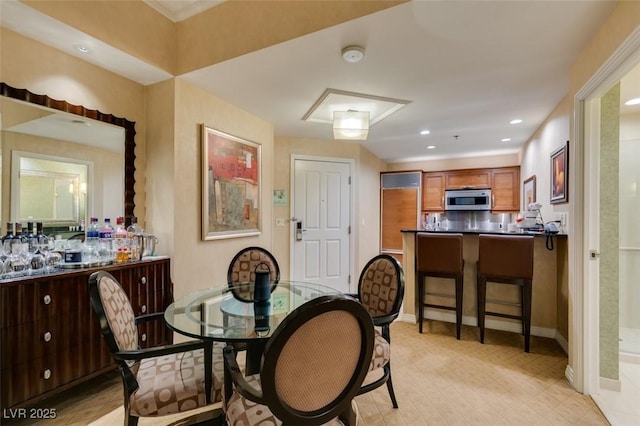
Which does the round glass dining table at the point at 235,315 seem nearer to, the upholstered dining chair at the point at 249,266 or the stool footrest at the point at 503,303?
the upholstered dining chair at the point at 249,266

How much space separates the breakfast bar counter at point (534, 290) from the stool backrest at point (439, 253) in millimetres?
180

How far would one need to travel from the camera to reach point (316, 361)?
0.96 meters

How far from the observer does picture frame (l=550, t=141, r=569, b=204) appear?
2590 millimetres

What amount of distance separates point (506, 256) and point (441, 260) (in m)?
0.56

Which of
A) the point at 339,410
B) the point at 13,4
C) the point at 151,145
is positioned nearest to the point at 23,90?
the point at 13,4

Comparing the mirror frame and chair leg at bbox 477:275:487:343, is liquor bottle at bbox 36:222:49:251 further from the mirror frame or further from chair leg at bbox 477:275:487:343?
chair leg at bbox 477:275:487:343

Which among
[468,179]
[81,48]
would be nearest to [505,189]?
[468,179]

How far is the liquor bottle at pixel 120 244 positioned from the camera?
224 centimetres

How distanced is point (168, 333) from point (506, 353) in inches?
114

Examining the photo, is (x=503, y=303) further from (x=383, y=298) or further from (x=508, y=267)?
(x=383, y=298)

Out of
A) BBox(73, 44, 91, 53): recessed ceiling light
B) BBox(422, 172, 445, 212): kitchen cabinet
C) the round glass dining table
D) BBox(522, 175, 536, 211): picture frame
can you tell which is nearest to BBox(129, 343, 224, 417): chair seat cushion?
the round glass dining table

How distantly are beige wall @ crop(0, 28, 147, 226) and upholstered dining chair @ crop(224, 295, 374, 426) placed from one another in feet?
6.78

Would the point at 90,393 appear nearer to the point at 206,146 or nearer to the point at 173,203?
the point at 173,203

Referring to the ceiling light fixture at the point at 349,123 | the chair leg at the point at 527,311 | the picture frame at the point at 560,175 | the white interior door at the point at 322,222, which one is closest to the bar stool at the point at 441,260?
the chair leg at the point at 527,311
